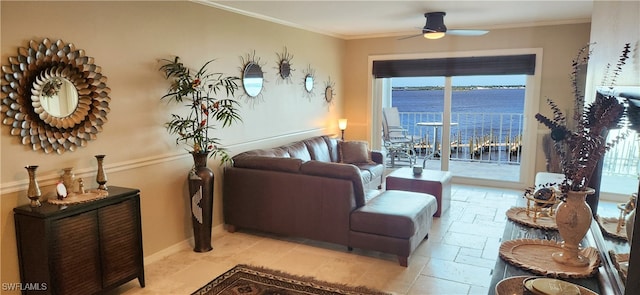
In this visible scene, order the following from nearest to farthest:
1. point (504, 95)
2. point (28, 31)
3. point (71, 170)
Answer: point (28, 31) < point (71, 170) < point (504, 95)

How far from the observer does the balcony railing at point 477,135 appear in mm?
7055

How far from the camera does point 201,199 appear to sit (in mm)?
3729

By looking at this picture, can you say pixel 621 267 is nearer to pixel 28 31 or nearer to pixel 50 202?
pixel 50 202

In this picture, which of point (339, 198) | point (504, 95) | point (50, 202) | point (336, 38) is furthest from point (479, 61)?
point (50, 202)

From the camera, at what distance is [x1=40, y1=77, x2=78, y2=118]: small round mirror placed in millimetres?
2754

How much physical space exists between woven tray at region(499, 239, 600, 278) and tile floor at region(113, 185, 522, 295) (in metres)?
1.21

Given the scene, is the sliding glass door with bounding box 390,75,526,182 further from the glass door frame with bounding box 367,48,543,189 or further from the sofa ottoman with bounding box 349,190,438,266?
the sofa ottoman with bounding box 349,190,438,266

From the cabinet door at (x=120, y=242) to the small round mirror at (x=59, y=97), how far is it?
2.42ft

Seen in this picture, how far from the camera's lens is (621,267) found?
138 cm

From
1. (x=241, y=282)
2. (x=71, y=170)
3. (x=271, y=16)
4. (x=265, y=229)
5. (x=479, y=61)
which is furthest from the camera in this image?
(x=479, y=61)

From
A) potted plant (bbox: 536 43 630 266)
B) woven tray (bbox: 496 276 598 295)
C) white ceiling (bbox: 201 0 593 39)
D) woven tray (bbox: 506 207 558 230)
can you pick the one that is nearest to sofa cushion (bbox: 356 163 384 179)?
white ceiling (bbox: 201 0 593 39)

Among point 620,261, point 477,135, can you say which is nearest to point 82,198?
point 620,261

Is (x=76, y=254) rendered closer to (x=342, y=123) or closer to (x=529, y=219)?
(x=529, y=219)

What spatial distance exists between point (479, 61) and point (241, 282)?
4.66 metres
